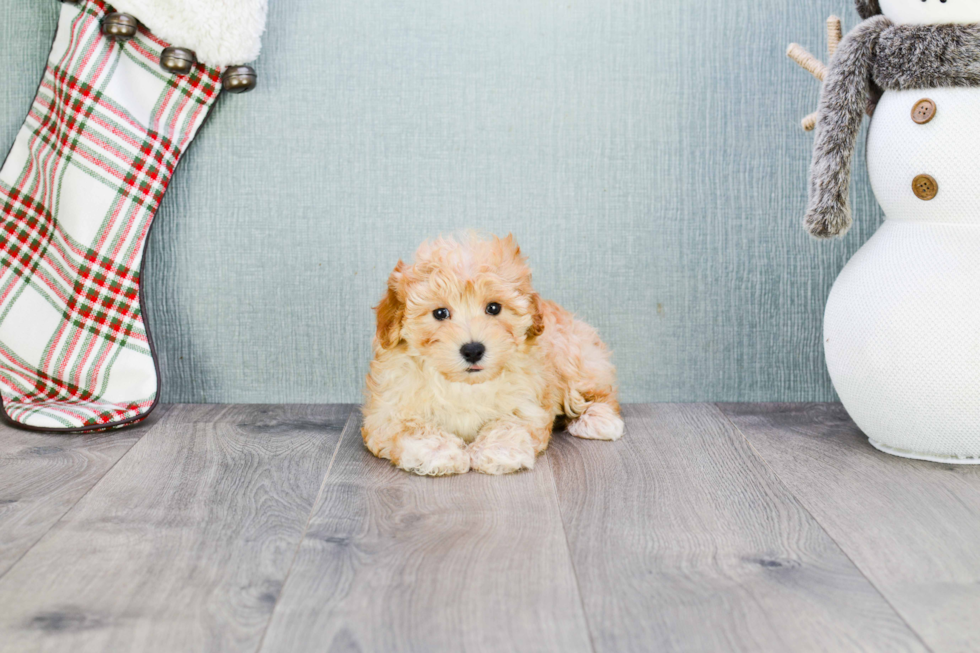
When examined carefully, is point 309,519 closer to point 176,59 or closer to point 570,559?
point 570,559

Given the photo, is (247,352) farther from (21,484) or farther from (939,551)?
(939,551)

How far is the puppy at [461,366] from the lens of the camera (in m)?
1.47

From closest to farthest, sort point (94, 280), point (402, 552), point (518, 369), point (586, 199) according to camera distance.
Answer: point (402, 552) < point (518, 369) < point (94, 280) < point (586, 199)

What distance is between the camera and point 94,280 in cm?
181

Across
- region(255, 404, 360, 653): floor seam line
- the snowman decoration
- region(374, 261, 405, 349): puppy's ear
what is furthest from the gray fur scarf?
region(255, 404, 360, 653): floor seam line

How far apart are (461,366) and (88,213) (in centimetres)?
92

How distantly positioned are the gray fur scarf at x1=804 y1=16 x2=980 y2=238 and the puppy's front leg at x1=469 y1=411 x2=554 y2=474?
620 millimetres

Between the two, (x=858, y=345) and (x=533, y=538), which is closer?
(x=533, y=538)

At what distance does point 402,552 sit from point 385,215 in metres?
0.93

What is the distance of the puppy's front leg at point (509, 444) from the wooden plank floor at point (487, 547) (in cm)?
3

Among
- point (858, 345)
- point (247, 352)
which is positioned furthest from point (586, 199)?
point (247, 352)

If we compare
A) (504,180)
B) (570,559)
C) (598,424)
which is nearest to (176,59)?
(504,180)

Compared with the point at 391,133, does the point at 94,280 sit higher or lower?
lower

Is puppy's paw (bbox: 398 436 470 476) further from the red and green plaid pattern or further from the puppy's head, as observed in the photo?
the red and green plaid pattern
